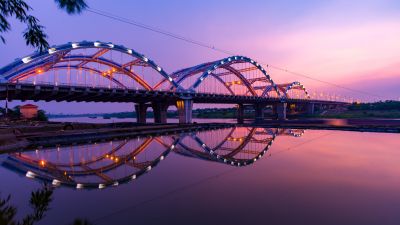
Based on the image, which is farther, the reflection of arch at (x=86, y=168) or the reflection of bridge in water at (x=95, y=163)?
the reflection of bridge in water at (x=95, y=163)

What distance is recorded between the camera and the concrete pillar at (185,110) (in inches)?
2172

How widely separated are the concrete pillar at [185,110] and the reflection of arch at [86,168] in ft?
122

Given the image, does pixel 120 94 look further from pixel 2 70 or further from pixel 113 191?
pixel 113 191

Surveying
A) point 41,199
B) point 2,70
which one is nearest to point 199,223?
point 41,199

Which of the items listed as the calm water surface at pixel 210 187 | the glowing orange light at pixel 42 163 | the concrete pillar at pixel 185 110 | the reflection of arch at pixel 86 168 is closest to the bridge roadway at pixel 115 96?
the concrete pillar at pixel 185 110

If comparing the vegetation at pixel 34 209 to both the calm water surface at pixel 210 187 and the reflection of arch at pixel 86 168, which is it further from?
the reflection of arch at pixel 86 168

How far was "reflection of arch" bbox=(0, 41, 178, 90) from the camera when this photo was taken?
38.2 m

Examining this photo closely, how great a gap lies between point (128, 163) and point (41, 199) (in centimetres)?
616

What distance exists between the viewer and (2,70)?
36.4 m

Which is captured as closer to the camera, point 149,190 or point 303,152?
point 149,190

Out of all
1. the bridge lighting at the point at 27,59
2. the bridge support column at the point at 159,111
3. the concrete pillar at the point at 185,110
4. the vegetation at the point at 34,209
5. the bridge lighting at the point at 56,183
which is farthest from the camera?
the bridge support column at the point at 159,111

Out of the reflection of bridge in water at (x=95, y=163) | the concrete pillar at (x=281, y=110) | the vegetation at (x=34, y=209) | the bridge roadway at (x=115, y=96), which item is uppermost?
the bridge roadway at (x=115, y=96)

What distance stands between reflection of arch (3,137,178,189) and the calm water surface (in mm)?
43

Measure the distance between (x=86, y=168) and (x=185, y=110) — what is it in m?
42.5
